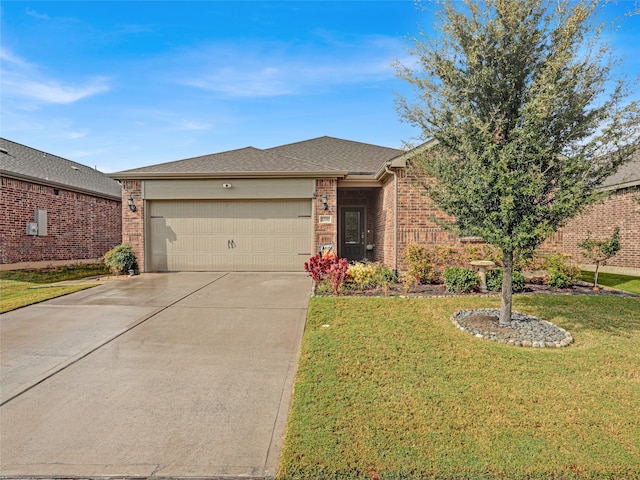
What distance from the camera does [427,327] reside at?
5.09 meters

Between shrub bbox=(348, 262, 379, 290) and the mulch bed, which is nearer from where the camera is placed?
the mulch bed

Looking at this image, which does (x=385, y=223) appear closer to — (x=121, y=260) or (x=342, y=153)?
(x=342, y=153)

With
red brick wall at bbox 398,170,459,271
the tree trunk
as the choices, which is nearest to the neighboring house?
red brick wall at bbox 398,170,459,271

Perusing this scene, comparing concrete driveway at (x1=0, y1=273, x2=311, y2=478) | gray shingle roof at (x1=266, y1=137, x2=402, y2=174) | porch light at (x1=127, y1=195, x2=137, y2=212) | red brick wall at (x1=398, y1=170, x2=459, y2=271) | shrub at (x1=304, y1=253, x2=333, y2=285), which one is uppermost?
gray shingle roof at (x1=266, y1=137, x2=402, y2=174)

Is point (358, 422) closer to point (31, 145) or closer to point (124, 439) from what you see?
point (124, 439)

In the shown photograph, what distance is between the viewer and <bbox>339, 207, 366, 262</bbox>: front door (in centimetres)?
1343

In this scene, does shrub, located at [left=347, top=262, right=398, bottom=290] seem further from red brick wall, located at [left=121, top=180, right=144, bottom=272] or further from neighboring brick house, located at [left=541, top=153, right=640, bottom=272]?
red brick wall, located at [left=121, top=180, right=144, bottom=272]

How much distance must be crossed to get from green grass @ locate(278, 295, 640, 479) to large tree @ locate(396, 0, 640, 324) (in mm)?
1685

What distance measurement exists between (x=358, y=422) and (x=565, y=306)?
5711 millimetres

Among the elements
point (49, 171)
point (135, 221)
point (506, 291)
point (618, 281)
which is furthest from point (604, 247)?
point (49, 171)

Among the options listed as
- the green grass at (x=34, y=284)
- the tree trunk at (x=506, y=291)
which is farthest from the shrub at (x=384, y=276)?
the green grass at (x=34, y=284)

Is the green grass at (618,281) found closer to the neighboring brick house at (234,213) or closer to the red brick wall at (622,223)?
the red brick wall at (622,223)

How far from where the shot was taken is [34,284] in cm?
928

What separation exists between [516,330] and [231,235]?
28.5 feet
